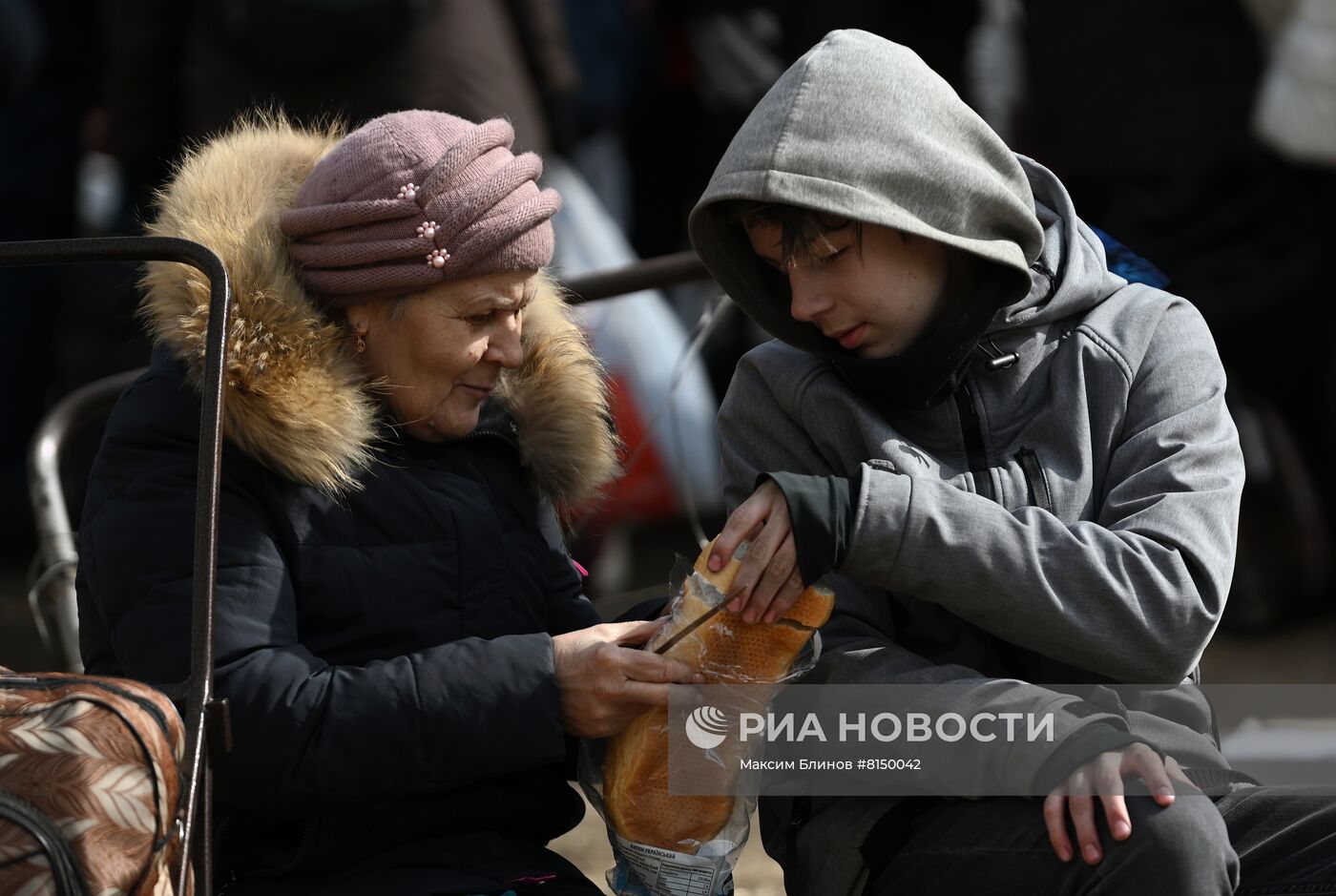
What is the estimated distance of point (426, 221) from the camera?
2.43m

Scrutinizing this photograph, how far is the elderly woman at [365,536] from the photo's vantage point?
2268mm

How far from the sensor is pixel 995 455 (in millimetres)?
2463

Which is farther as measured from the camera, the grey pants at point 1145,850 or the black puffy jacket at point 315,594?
the black puffy jacket at point 315,594

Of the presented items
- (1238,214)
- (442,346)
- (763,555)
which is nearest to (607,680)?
(763,555)

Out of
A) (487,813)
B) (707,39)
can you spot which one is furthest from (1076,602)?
(707,39)

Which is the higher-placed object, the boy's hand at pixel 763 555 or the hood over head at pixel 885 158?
the hood over head at pixel 885 158

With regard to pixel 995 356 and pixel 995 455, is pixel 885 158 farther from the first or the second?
pixel 995 455

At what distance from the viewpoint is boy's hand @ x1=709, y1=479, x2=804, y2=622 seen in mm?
2199

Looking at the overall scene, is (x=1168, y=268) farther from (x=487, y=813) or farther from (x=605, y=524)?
(x=487, y=813)

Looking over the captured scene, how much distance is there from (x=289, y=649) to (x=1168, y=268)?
3460mm

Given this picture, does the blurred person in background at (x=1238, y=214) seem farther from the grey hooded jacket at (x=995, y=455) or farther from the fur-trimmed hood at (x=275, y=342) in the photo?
the fur-trimmed hood at (x=275, y=342)

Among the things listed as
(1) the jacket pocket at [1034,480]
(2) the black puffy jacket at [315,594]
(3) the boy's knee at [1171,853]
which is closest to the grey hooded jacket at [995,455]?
(1) the jacket pocket at [1034,480]

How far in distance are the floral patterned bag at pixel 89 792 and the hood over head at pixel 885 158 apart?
102 cm

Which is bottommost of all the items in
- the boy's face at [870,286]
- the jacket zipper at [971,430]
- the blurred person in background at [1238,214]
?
the blurred person in background at [1238,214]
